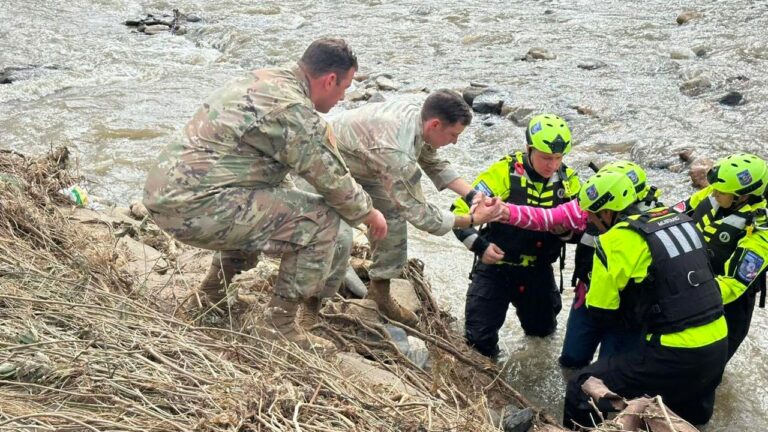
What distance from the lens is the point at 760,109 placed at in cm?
1009

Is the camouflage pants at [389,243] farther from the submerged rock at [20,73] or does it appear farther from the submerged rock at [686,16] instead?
the submerged rock at [686,16]

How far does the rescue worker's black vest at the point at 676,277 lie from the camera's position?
4.05m

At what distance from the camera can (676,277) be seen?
13.3ft

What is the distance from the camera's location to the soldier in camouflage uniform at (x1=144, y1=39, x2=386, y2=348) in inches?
154

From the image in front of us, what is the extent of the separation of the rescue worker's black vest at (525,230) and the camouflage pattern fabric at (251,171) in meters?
1.35

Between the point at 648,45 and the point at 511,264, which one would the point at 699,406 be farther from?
the point at 648,45

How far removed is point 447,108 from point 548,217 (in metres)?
0.97

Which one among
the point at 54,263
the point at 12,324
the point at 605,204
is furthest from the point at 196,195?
the point at 605,204

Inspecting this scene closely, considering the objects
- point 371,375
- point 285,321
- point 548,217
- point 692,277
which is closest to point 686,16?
point 548,217

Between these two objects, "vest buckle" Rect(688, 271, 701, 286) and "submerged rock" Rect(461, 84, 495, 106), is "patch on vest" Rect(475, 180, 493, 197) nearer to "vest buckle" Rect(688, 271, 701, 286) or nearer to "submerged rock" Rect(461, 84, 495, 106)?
"vest buckle" Rect(688, 271, 701, 286)

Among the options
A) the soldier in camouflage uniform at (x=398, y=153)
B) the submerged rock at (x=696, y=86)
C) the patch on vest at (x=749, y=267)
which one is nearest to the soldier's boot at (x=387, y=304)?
the soldier in camouflage uniform at (x=398, y=153)

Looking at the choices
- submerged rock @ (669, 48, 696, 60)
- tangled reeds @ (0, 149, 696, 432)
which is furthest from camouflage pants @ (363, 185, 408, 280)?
submerged rock @ (669, 48, 696, 60)

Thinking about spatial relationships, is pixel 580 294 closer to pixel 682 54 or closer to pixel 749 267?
pixel 749 267

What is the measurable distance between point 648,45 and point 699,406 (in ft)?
31.3
